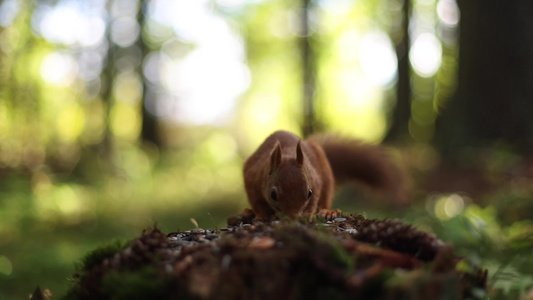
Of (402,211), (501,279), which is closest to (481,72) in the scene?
(402,211)

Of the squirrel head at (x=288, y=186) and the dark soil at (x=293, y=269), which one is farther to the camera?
the squirrel head at (x=288, y=186)

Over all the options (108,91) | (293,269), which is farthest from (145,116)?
(293,269)

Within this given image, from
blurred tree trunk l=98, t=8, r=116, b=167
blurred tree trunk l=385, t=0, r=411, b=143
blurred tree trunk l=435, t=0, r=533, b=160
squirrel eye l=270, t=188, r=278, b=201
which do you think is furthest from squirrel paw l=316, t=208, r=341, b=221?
blurred tree trunk l=98, t=8, r=116, b=167

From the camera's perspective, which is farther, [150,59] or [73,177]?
[150,59]

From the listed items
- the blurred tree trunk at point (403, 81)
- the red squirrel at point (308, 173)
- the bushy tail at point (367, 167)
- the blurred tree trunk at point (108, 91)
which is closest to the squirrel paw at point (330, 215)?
the red squirrel at point (308, 173)

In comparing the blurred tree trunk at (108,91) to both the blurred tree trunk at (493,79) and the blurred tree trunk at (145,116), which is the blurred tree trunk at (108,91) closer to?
the blurred tree trunk at (145,116)

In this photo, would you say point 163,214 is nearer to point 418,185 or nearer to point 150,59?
point 418,185
